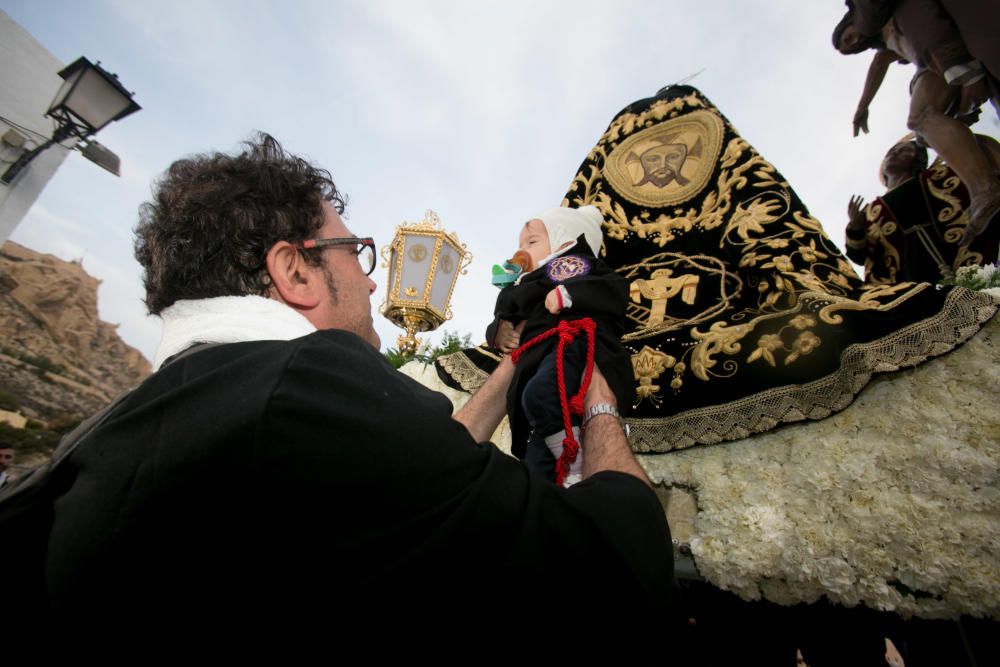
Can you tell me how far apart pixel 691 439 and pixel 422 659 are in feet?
4.75

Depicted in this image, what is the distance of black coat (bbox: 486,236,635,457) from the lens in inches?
64.7

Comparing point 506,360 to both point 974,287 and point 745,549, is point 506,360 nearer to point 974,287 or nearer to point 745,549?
point 745,549

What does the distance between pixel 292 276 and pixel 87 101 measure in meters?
6.26

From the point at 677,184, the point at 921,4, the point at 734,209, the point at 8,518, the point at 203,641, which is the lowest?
the point at 203,641

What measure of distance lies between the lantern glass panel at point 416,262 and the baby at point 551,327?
73.3 inches

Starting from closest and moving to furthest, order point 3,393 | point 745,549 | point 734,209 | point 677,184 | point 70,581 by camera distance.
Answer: point 70,581, point 745,549, point 734,209, point 677,184, point 3,393

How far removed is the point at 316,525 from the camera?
696mm

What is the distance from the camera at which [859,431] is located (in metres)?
1.58

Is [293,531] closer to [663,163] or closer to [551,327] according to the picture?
[551,327]

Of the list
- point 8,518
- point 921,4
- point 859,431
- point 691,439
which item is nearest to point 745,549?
point 691,439

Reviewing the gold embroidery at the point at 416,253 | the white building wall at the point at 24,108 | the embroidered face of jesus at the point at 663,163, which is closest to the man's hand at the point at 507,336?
the embroidered face of jesus at the point at 663,163

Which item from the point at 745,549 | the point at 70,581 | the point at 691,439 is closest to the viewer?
the point at 70,581

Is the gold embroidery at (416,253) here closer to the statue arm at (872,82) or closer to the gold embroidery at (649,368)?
the gold embroidery at (649,368)

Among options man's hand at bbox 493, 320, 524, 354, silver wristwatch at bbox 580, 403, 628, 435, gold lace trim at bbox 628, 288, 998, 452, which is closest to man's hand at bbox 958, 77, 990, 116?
gold lace trim at bbox 628, 288, 998, 452
